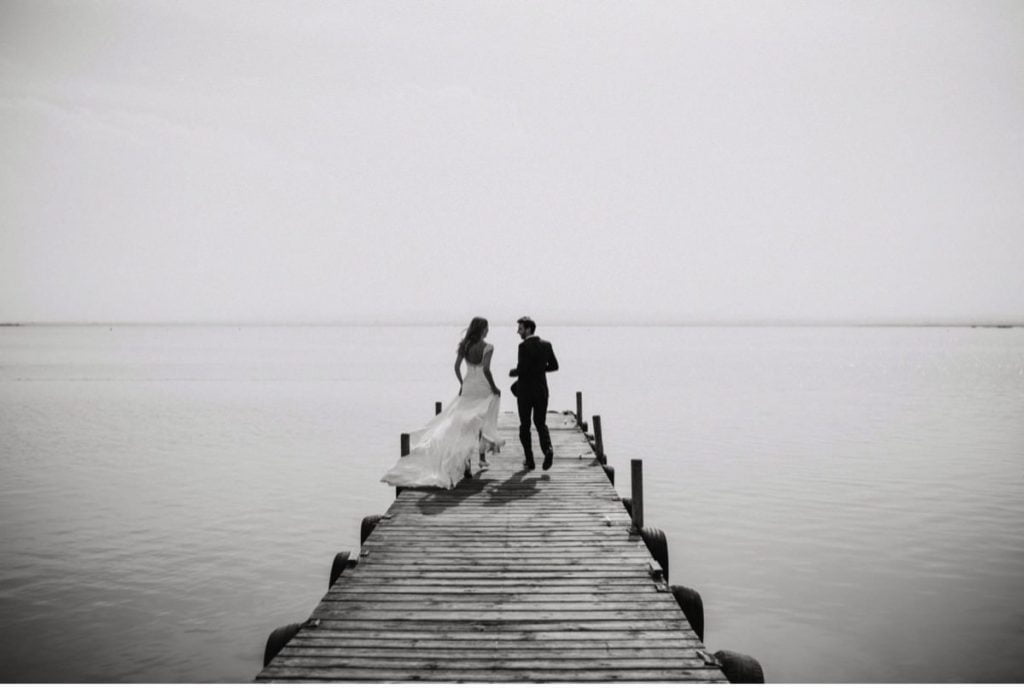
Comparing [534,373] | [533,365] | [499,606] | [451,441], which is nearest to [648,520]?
[534,373]

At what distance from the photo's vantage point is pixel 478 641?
5895mm

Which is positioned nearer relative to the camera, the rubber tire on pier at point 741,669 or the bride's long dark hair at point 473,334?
the rubber tire on pier at point 741,669

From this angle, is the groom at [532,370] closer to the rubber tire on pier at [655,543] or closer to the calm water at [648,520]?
the rubber tire on pier at [655,543]

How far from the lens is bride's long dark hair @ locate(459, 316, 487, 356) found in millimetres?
11172

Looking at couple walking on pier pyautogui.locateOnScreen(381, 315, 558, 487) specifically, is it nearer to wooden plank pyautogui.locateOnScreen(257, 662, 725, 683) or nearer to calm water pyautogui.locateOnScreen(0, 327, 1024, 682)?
calm water pyautogui.locateOnScreen(0, 327, 1024, 682)

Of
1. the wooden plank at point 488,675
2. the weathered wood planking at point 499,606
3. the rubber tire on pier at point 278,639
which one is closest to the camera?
the wooden plank at point 488,675

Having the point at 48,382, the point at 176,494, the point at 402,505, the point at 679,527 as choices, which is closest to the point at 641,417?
the point at 679,527

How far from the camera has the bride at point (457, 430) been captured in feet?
37.1

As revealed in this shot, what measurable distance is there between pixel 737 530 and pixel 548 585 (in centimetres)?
913

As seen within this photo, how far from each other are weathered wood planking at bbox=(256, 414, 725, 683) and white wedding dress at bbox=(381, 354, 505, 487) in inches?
31.2

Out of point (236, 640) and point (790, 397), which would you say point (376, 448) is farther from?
point (790, 397)

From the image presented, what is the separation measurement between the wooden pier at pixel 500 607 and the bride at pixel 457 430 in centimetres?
74

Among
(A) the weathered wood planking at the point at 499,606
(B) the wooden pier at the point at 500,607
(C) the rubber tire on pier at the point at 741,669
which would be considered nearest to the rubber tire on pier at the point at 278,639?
(B) the wooden pier at the point at 500,607

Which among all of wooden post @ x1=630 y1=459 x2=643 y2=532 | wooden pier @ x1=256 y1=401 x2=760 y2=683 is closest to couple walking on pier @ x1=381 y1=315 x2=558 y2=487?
wooden pier @ x1=256 y1=401 x2=760 y2=683
